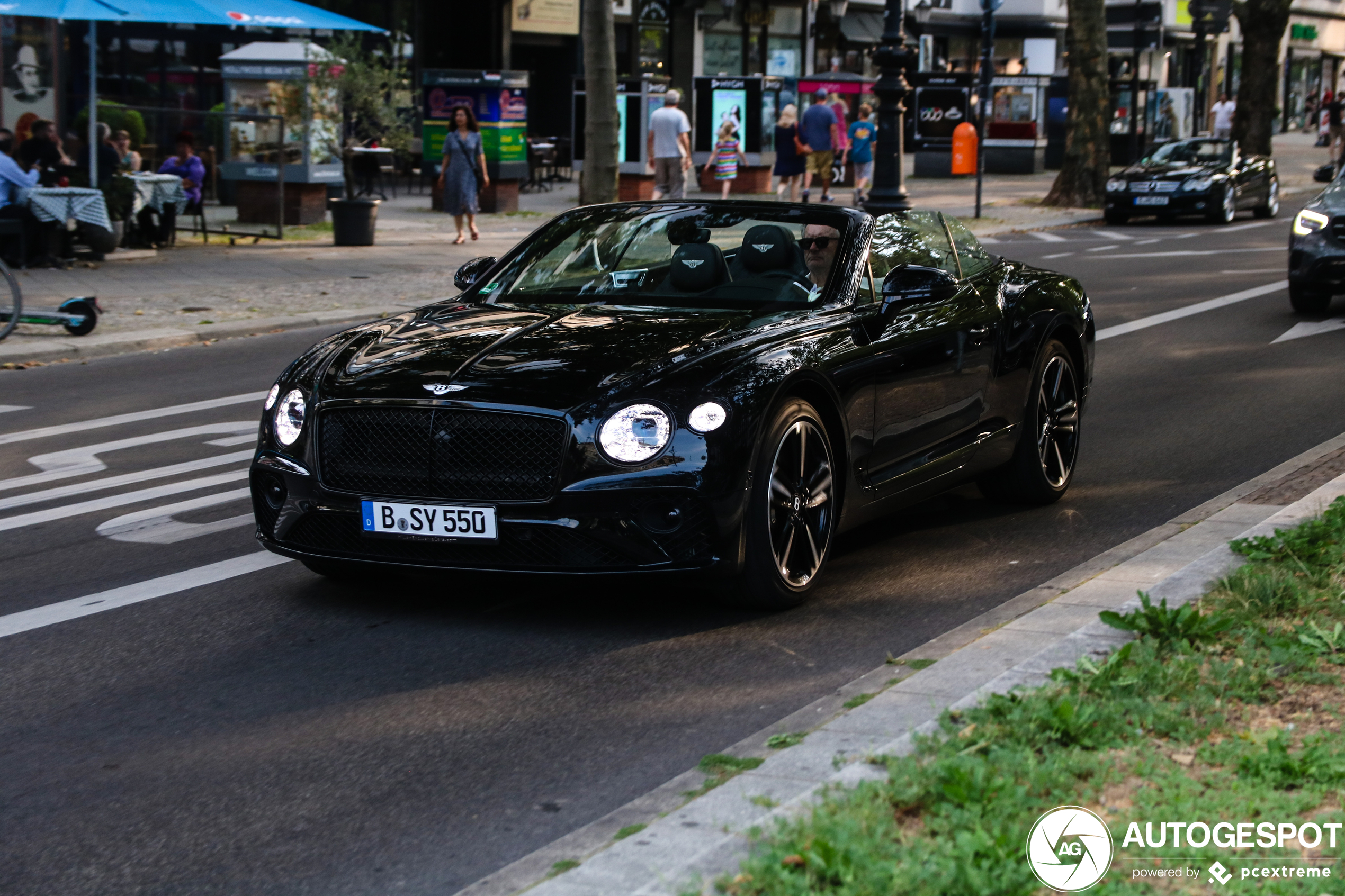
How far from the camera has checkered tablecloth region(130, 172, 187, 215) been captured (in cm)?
2097

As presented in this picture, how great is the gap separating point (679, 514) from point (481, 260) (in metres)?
2.49

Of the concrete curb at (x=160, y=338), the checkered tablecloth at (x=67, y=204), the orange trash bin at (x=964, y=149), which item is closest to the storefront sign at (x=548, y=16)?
the orange trash bin at (x=964, y=149)

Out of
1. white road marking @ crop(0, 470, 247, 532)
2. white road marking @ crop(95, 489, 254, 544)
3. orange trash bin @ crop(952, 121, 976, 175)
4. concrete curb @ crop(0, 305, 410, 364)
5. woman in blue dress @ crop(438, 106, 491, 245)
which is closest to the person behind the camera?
white road marking @ crop(95, 489, 254, 544)

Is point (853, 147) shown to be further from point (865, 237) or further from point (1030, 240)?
point (865, 237)

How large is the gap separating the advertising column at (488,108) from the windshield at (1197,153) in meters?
11.1

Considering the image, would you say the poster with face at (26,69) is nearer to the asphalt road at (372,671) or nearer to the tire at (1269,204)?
the asphalt road at (372,671)

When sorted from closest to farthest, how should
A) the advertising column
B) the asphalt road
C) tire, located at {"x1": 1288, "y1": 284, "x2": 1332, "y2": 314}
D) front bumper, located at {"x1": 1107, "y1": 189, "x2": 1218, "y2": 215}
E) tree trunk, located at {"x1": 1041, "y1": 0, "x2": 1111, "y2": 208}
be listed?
the asphalt road → tire, located at {"x1": 1288, "y1": 284, "x2": 1332, "y2": 314} → front bumper, located at {"x1": 1107, "y1": 189, "x2": 1218, "y2": 215} → the advertising column → tree trunk, located at {"x1": 1041, "y1": 0, "x2": 1111, "y2": 208}

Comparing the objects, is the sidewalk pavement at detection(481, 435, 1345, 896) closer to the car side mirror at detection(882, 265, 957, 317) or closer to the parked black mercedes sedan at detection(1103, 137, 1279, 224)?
the car side mirror at detection(882, 265, 957, 317)

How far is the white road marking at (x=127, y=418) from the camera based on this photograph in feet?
33.6

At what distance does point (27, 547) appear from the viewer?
7277mm

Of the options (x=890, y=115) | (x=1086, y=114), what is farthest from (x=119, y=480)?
(x=1086, y=114)

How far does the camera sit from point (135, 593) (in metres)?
6.50

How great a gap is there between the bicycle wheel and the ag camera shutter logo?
1189 cm

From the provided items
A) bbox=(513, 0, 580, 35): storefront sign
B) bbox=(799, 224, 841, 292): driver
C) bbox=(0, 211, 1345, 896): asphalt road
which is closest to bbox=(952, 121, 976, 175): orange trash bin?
bbox=(513, 0, 580, 35): storefront sign
